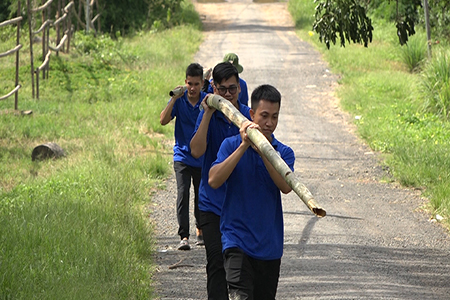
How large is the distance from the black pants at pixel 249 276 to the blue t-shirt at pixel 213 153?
77cm

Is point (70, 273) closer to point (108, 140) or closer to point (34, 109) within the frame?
point (108, 140)

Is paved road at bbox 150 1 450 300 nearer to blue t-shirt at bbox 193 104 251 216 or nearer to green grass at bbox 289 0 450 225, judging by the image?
green grass at bbox 289 0 450 225

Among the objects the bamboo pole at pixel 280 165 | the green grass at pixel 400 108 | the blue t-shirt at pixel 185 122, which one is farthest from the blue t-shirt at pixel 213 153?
the green grass at pixel 400 108

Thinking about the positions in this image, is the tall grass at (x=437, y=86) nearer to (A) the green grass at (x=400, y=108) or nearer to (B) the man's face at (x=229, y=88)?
(A) the green grass at (x=400, y=108)

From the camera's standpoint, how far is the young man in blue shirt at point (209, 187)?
4.88 m

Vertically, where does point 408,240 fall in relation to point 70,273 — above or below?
below

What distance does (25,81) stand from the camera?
56.4 ft

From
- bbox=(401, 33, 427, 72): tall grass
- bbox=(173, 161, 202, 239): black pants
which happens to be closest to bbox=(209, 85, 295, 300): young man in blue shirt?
bbox=(173, 161, 202, 239): black pants

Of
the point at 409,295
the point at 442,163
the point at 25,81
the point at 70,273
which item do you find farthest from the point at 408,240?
the point at 25,81

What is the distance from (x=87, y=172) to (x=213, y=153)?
483cm

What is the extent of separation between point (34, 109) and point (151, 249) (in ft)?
26.6

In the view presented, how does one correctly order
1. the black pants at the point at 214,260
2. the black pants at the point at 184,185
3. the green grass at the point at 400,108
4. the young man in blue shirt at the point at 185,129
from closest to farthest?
1. the black pants at the point at 214,260
2. the young man in blue shirt at the point at 185,129
3. the black pants at the point at 184,185
4. the green grass at the point at 400,108

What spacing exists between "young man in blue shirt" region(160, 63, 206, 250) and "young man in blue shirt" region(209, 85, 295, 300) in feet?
7.40

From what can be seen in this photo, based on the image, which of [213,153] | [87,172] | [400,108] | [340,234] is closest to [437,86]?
[400,108]
